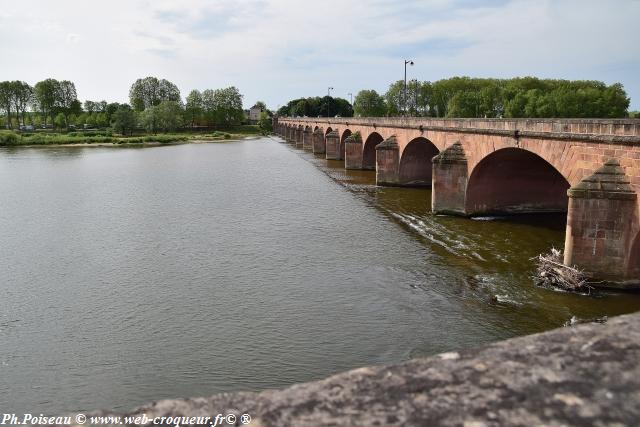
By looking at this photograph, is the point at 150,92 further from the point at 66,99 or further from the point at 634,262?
the point at 634,262

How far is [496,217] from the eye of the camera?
2564cm

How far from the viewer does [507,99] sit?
71062 millimetres

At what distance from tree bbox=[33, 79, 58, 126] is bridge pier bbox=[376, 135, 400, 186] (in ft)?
333

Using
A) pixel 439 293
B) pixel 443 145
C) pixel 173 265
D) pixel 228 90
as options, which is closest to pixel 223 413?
pixel 439 293

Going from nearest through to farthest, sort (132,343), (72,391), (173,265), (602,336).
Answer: (602,336), (72,391), (132,343), (173,265)

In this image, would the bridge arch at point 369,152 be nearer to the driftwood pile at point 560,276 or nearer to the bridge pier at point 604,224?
the driftwood pile at point 560,276

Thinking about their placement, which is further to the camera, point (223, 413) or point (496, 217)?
point (496, 217)

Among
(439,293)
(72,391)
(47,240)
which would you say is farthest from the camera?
(47,240)

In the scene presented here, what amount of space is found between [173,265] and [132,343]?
19.5 ft

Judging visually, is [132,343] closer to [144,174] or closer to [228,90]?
[144,174]

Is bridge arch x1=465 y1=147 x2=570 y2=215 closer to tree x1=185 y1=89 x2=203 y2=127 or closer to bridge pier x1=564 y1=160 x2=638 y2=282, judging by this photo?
bridge pier x1=564 y1=160 x2=638 y2=282

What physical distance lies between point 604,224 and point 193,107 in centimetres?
12679

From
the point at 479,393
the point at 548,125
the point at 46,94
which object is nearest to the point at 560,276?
the point at 548,125

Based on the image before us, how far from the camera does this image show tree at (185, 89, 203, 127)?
128m
